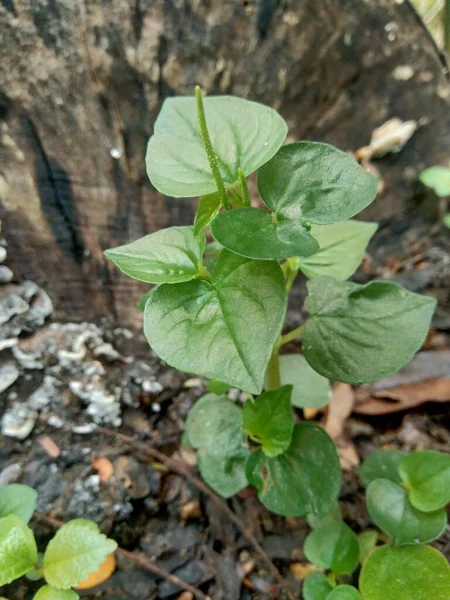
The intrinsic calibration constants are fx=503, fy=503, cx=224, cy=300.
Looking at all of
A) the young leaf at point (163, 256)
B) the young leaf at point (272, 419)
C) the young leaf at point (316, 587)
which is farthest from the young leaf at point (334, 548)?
the young leaf at point (163, 256)

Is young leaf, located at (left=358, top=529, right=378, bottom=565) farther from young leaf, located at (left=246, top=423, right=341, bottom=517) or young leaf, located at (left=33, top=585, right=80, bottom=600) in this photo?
young leaf, located at (left=33, top=585, right=80, bottom=600)

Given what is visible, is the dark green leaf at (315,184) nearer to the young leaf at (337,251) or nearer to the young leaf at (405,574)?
the young leaf at (337,251)

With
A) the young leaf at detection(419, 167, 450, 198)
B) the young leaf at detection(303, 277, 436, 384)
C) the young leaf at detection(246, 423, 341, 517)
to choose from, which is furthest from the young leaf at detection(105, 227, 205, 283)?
the young leaf at detection(419, 167, 450, 198)

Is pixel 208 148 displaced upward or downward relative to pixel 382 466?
upward

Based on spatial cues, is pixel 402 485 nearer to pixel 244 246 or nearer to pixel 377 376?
pixel 377 376

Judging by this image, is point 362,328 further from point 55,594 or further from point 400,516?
point 55,594

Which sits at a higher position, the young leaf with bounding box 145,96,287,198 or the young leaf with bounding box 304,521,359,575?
the young leaf with bounding box 145,96,287,198

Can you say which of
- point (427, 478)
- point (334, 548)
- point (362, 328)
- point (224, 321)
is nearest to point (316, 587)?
point (334, 548)
